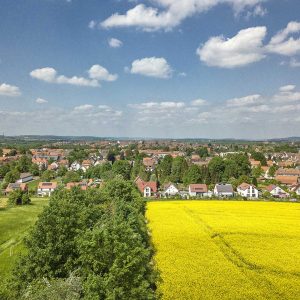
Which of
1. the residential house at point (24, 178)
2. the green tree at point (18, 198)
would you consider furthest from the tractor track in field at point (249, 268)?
the residential house at point (24, 178)

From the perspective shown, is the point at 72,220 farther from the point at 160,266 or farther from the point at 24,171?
the point at 24,171

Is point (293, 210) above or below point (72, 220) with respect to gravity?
below

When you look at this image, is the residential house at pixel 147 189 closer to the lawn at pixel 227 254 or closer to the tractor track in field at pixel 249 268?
the lawn at pixel 227 254

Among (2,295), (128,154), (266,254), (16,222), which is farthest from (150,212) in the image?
(128,154)

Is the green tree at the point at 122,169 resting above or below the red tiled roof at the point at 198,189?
above

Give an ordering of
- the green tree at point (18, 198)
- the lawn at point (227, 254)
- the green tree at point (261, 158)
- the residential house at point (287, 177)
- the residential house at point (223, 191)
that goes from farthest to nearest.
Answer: the green tree at point (261, 158) → the residential house at point (287, 177) → the residential house at point (223, 191) → the green tree at point (18, 198) → the lawn at point (227, 254)

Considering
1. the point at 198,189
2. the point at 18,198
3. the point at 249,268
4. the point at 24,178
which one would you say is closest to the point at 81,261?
the point at 249,268

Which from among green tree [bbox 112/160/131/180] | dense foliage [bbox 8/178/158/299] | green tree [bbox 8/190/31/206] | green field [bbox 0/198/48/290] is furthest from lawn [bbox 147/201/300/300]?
green tree [bbox 112/160/131/180]
